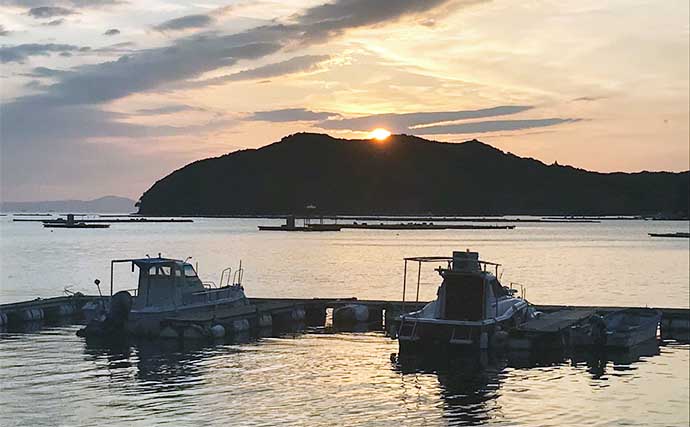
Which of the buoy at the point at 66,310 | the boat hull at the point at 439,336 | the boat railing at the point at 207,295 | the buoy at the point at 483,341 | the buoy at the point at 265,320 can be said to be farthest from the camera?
the buoy at the point at 66,310

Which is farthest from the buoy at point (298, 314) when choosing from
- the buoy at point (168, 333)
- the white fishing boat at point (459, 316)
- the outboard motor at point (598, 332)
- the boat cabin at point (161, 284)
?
the outboard motor at point (598, 332)

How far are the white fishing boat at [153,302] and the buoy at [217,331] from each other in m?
2.15

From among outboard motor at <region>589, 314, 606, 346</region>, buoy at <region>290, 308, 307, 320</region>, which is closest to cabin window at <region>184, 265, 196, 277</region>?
buoy at <region>290, 308, 307, 320</region>

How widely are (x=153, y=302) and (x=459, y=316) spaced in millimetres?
Answer: 14090

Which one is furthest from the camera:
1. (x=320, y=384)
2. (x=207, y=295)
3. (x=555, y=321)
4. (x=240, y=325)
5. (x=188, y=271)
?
(x=207, y=295)

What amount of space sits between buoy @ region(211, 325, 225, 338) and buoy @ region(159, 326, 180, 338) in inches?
61.0

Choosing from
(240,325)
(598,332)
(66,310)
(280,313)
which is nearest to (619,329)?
(598,332)

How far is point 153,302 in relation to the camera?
1657 inches

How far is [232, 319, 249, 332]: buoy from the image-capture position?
42.3m

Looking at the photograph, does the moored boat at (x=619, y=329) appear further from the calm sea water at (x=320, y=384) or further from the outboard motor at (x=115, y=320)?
the outboard motor at (x=115, y=320)

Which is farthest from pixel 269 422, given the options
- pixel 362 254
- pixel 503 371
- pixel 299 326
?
pixel 362 254

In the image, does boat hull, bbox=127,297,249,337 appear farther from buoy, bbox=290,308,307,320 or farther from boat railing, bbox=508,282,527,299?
boat railing, bbox=508,282,527,299

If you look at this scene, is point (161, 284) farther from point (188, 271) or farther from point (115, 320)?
point (115, 320)

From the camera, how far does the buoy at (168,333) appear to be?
39.9 m
